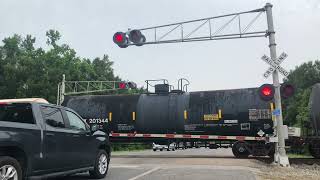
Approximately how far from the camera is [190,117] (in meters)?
22.2

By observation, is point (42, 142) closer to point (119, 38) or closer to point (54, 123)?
point (54, 123)

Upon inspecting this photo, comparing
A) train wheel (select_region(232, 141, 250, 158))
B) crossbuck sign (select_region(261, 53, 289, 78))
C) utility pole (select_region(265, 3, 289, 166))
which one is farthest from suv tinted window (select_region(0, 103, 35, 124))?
train wheel (select_region(232, 141, 250, 158))

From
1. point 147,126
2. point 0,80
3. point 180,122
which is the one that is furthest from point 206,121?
point 0,80

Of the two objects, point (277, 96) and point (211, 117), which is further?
point (211, 117)

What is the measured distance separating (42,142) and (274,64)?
9.86 metres

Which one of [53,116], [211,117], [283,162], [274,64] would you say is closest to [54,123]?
[53,116]

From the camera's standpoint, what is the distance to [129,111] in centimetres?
2305

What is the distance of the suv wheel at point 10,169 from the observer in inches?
305

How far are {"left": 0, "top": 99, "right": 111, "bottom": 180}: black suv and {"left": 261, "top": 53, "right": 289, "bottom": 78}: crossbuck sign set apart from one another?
24.7 ft

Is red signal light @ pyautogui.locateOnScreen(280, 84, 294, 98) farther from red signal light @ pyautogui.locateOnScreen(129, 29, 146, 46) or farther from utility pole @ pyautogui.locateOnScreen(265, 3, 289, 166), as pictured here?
red signal light @ pyautogui.locateOnScreen(129, 29, 146, 46)

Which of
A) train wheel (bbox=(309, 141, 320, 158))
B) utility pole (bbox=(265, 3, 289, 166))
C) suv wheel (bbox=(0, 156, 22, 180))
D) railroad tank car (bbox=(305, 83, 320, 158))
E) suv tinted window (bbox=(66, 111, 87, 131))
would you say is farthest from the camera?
train wheel (bbox=(309, 141, 320, 158))

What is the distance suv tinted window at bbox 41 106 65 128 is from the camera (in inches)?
361

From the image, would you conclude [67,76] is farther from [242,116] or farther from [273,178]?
[273,178]

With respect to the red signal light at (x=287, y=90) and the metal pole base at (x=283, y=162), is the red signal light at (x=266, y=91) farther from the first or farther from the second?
the metal pole base at (x=283, y=162)
